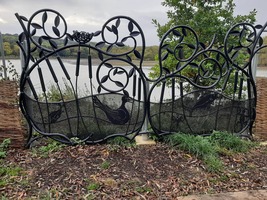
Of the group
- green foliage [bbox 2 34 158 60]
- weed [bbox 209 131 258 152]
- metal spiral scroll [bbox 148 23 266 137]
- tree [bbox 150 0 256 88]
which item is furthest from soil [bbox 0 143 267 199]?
tree [bbox 150 0 256 88]

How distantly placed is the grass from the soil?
0.06 m

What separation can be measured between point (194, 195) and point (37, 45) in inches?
74.5

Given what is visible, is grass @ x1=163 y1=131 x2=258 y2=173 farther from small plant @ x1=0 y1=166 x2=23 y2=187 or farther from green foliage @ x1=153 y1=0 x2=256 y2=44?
small plant @ x1=0 y1=166 x2=23 y2=187

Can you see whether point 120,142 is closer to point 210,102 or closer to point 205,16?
point 210,102

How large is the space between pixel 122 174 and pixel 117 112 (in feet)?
2.53

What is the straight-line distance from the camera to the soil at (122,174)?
1803 mm

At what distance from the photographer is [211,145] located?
→ 101 inches

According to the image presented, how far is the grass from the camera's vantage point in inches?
89.4

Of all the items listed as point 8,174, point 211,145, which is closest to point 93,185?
point 8,174

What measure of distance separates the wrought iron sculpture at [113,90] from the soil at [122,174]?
0.89 ft

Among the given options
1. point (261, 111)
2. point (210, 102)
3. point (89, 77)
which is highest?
point (89, 77)

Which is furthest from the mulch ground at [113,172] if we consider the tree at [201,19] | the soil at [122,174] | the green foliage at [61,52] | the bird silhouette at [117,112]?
the tree at [201,19]

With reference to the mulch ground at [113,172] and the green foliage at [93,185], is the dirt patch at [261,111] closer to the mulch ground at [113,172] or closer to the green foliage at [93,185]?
the mulch ground at [113,172]

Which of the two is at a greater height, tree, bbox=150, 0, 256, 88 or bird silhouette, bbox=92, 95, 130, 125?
tree, bbox=150, 0, 256, 88
